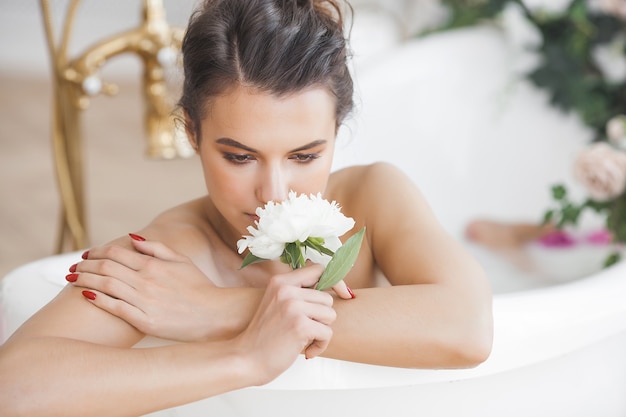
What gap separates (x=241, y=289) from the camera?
121 cm

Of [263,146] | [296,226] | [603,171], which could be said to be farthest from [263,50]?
[603,171]

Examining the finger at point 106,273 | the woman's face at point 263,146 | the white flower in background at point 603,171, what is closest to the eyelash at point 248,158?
the woman's face at point 263,146

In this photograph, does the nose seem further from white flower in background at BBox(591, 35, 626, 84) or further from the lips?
white flower in background at BBox(591, 35, 626, 84)

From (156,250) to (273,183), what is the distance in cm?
19

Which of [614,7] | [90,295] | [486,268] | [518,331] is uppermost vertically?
[614,7]

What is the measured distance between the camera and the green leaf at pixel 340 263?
3.61 feet

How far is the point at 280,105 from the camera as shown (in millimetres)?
1197

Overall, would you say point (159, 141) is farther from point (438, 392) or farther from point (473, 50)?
point (473, 50)

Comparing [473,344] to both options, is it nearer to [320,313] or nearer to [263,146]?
[320,313]

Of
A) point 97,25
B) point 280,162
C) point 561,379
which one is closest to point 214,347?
point 280,162

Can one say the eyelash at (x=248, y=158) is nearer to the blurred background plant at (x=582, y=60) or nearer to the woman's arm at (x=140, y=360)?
the woman's arm at (x=140, y=360)

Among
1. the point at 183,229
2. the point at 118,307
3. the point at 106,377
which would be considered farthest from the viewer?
the point at 183,229

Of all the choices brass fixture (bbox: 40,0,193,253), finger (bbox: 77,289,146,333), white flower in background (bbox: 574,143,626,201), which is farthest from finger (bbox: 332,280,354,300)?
→ white flower in background (bbox: 574,143,626,201)

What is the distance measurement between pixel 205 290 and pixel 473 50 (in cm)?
195
